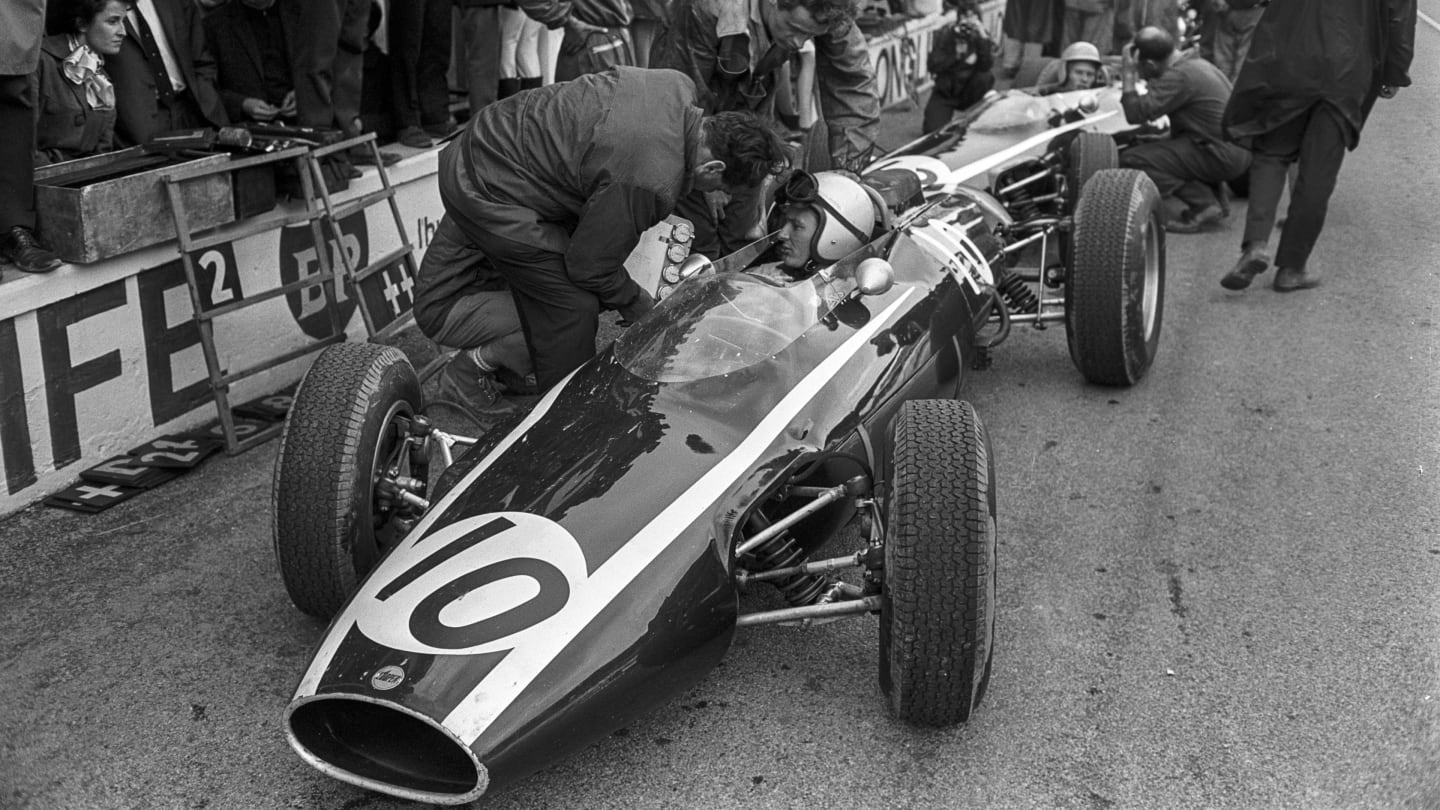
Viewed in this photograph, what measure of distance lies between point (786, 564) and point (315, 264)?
347 centimetres

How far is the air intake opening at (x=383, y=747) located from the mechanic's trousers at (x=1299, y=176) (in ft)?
17.9

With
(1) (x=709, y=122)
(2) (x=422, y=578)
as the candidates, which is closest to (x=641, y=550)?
(2) (x=422, y=578)

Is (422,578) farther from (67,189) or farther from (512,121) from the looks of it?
(67,189)

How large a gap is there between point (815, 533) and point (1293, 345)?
347 cm

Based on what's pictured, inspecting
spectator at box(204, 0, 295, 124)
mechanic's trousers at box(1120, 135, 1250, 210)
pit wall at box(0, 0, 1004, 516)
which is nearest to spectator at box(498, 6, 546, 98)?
pit wall at box(0, 0, 1004, 516)

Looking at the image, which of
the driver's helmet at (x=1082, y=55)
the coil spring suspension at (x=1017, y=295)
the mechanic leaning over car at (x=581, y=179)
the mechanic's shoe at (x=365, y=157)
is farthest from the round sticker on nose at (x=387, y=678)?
the driver's helmet at (x=1082, y=55)

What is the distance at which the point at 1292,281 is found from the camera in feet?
23.0

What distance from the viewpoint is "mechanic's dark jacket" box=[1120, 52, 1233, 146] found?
7867 millimetres

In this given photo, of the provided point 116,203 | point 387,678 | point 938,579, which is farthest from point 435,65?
point 938,579

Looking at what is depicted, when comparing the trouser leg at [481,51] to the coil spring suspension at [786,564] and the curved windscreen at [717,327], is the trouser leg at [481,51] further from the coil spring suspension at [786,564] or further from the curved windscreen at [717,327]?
the coil spring suspension at [786,564]

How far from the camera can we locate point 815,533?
393 cm

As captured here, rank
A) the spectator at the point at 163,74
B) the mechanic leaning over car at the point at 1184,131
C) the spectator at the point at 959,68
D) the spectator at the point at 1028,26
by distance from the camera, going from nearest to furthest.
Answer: the spectator at the point at 163,74
the mechanic leaning over car at the point at 1184,131
the spectator at the point at 959,68
the spectator at the point at 1028,26

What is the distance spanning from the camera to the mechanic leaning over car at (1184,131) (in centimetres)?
789

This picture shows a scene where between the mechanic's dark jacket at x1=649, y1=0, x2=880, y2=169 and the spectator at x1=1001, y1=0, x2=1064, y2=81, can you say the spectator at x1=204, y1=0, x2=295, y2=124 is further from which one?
the spectator at x1=1001, y1=0, x2=1064, y2=81
